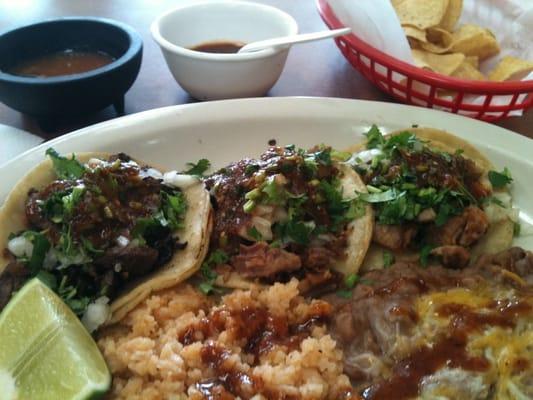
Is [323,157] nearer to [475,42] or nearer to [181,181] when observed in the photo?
[181,181]

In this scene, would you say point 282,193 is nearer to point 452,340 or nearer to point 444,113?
point 452,340

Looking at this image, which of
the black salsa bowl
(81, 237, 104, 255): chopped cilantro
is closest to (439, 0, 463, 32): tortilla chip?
the black salsa bowl

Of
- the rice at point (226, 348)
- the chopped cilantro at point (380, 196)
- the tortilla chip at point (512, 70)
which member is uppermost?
the tortilla chip at point (512, 70)

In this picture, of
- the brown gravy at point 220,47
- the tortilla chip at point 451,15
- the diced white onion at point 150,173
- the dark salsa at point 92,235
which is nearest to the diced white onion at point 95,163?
the dark salsa at point 92,235

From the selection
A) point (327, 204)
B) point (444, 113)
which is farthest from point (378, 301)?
point (444, 113)

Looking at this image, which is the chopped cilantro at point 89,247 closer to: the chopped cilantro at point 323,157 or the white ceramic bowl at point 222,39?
the chopped cilantro at point 323,157
